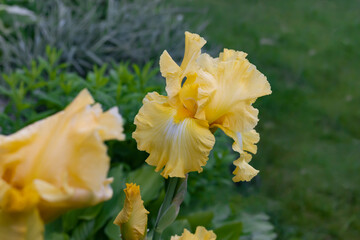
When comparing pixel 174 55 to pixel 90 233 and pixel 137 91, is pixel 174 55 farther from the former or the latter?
pixel 90 233

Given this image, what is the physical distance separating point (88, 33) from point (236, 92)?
2.96m

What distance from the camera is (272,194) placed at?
3201mm

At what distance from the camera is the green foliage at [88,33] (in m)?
3.34

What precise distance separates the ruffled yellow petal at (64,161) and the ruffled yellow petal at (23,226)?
0.05 ft

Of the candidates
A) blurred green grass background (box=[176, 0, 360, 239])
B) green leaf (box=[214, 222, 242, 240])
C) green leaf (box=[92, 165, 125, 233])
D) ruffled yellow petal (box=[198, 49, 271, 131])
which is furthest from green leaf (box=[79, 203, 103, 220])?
blurred green grass background (box=[176, 0, 360, 239])

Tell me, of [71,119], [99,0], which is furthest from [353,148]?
[71,119]

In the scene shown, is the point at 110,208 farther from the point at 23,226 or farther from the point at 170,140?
the point at 23,226

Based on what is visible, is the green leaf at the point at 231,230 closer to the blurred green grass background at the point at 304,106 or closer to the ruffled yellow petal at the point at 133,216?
the ruffled yellow petal at the point at 133,216

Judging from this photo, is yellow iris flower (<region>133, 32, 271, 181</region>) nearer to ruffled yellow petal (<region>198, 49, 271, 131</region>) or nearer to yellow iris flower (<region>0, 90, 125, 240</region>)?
ruffled yellow petal (<region>198, 49, 271, 131</region>)

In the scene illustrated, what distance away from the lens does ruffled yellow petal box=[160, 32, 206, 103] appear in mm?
924

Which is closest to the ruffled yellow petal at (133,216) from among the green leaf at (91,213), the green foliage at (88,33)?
the green leaf at (91,213)

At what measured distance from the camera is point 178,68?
962 mm

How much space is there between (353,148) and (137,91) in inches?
95.4

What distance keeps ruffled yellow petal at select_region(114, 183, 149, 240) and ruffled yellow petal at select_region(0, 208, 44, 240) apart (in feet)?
1.05
